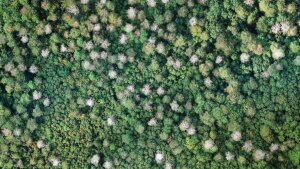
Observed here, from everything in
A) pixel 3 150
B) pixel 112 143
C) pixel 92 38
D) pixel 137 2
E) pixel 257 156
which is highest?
pixel 137 2

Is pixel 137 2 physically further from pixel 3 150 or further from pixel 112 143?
pixel 3 150

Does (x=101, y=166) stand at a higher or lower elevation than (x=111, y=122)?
lower

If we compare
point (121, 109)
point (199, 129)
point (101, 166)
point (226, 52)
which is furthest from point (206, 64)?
point (101, 166)

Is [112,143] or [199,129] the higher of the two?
[199,129]

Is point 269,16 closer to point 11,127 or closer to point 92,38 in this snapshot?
point 92,38

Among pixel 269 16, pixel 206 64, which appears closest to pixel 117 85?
pixel 206 64

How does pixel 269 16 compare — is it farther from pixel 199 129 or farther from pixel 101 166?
pixel 101 166
